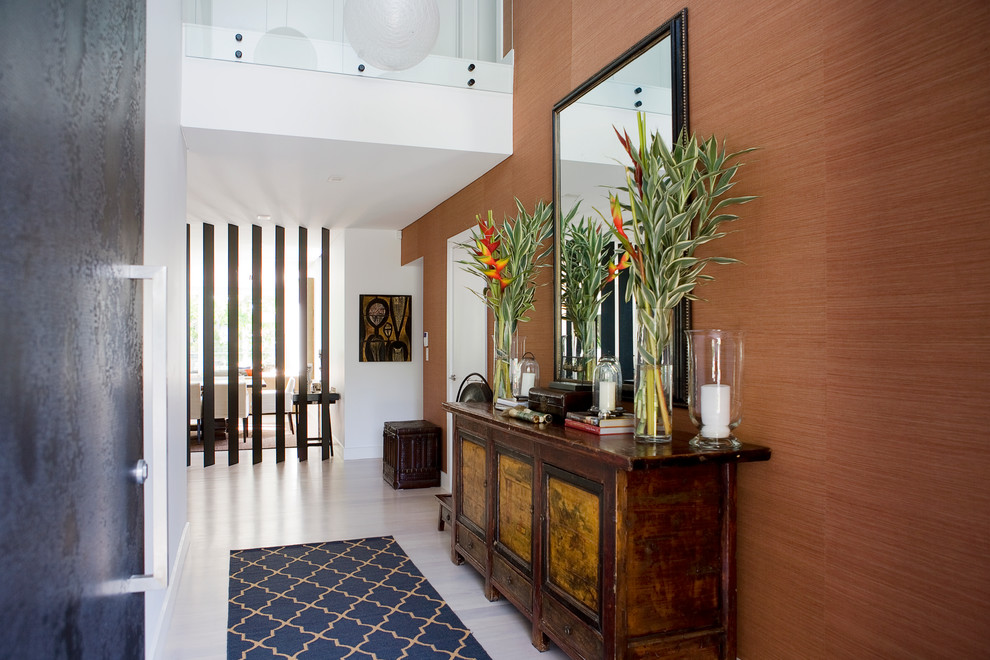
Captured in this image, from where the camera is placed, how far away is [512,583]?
324 cm

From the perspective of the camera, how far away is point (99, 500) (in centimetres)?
112

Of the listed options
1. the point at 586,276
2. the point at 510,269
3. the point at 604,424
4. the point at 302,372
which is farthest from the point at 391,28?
the point at 302,372

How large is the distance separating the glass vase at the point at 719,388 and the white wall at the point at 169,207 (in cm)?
212

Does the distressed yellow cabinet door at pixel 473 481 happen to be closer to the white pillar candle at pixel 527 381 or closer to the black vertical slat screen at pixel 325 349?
the white pillar candle at pixel 527 381

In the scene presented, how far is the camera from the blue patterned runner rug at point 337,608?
3.00 meters

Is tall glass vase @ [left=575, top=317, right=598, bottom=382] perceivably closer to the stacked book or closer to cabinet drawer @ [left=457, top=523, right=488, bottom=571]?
the stacked book

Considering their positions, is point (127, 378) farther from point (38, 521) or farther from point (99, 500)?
point (38, 521)

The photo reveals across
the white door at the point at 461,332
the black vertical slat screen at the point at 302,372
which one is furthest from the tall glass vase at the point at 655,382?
the black vertical slat screen at the point at 302,372

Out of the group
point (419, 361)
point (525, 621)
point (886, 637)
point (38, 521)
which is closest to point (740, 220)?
point (886, 637)

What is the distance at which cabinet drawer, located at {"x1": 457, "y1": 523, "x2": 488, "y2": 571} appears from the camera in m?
3.65

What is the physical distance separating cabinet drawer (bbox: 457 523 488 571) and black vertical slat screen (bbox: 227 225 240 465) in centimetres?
467

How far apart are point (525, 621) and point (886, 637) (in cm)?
170

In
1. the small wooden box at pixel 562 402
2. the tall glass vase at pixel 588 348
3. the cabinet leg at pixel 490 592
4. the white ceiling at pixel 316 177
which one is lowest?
the cabinet leg at pixel 490 592

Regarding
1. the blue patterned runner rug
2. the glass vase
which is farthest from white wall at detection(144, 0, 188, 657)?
the glass vase
